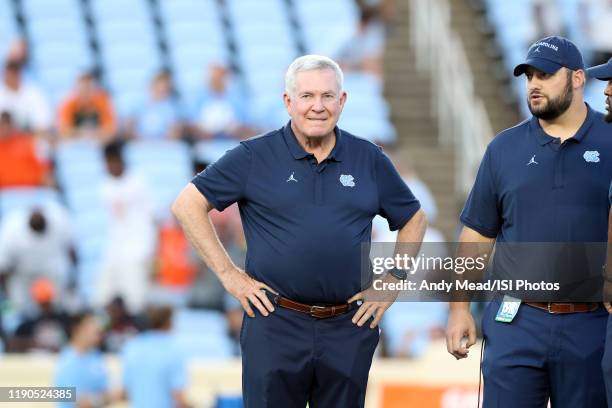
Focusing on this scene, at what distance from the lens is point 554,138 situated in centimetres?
625

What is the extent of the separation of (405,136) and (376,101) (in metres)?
0.90

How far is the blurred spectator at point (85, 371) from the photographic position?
9.59 meters

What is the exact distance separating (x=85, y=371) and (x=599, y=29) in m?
7.43

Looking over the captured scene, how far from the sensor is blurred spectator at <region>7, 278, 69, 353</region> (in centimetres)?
1127

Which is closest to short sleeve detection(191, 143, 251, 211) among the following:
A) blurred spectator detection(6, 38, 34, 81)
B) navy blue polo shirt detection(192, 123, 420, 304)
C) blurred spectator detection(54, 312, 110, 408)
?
navy blue polo shirt detection(192, 123, 420, 304)

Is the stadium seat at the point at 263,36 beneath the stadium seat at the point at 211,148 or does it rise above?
above

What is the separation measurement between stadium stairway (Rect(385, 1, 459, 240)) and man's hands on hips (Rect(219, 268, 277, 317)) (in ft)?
25.0

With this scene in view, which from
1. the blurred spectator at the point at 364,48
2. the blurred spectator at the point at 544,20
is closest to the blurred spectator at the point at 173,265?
the blurred spectator at the point at 364,48

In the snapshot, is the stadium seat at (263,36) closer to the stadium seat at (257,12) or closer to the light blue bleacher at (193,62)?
the stadium seat at (257,12)

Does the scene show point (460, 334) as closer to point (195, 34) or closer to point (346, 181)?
point (346, 181)

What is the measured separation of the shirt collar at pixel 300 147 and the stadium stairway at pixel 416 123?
7384 mm

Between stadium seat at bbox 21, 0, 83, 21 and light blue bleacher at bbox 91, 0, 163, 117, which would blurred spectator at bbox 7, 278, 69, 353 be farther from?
stadium seat at bbox 21, 0, 83, 21

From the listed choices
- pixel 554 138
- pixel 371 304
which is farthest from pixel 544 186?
pixel 371 304

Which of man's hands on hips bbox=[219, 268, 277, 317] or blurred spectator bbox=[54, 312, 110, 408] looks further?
blurred spectator bbox=[54, 312, 110, 408]
